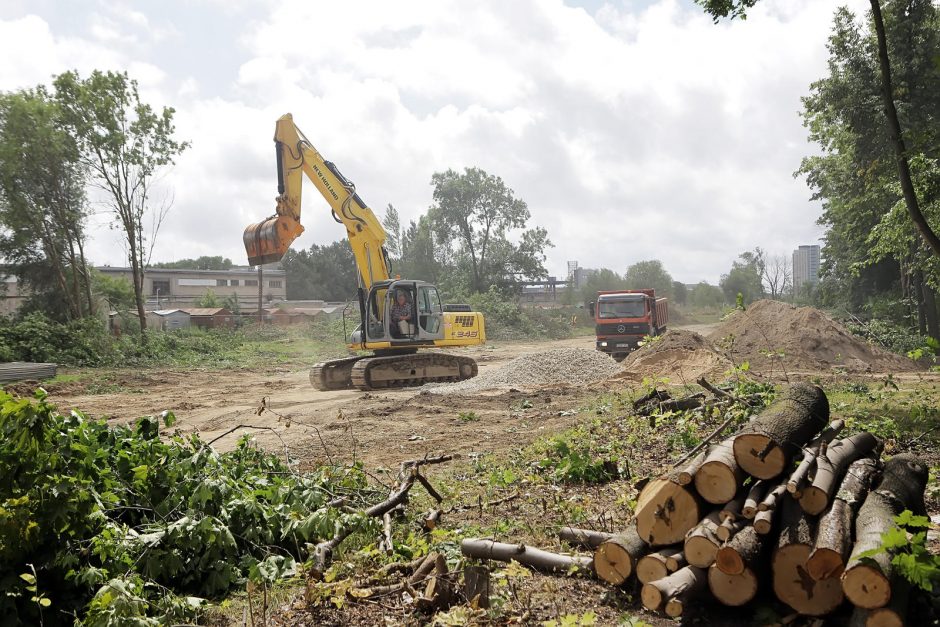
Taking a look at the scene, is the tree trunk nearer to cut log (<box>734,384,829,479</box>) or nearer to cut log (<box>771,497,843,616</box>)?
cut log (<box>734,384,829,479</box>)

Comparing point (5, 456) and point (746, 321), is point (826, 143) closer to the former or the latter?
point (746, 321)

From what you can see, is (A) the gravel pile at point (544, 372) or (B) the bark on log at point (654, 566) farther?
(A) the gravel pile at point (544, 372)

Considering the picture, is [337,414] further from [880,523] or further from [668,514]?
[880,523]

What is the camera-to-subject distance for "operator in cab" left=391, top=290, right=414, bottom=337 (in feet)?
56.8

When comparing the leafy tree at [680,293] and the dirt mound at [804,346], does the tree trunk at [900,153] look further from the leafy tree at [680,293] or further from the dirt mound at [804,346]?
the leafy tree at [680,293]

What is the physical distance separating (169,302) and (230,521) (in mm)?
54458

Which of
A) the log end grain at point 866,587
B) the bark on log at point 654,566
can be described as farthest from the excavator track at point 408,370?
the log end grain at point 866,587

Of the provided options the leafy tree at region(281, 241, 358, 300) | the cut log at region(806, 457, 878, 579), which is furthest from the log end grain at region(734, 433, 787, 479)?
the leafy tree at region(281, 241, 358, 300)

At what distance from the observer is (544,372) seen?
1764 cm

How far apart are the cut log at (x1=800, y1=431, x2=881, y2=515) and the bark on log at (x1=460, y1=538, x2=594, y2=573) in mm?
1418

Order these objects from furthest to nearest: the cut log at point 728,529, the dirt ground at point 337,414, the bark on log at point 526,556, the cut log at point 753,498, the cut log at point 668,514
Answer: the dirt ground at point 337,414 → the bark on log at point 526,556 → the cut log at point 668,514 → the cut log at point 753,498 → the cut log at point 728,529

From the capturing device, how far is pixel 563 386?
53.2 ft

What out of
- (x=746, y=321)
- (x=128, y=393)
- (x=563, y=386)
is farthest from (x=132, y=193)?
(x=746, y=321)

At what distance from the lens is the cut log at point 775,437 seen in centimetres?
A: 422
